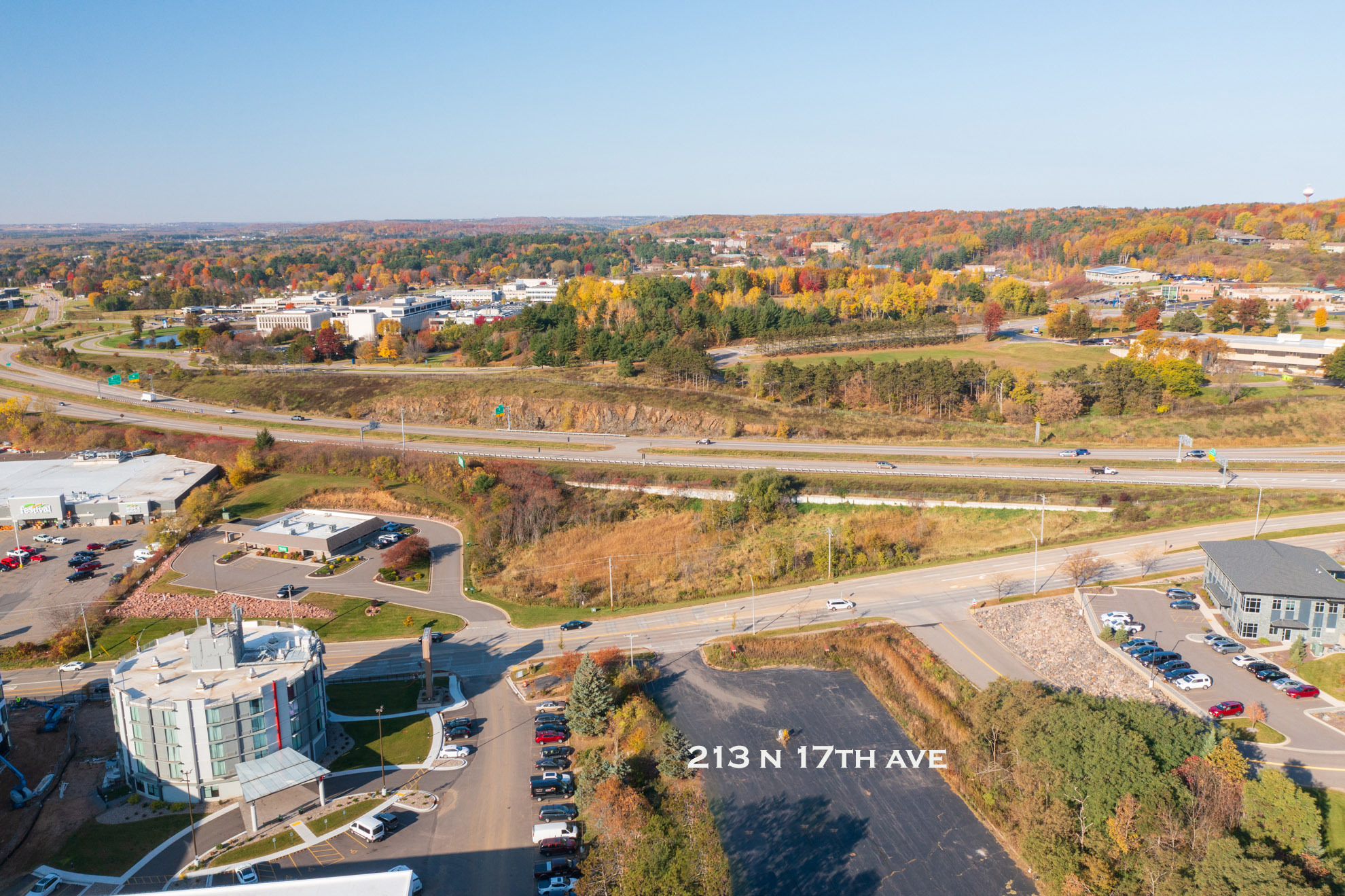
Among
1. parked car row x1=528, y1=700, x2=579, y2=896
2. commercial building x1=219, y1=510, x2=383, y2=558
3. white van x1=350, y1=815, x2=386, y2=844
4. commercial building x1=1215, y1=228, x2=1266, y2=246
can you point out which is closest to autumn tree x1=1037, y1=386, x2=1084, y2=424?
parked car row x1=528, y1=700, x2=579, y2=896

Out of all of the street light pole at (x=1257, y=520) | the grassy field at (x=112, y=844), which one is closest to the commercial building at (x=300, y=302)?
the grassy field at (x=112, y=844)

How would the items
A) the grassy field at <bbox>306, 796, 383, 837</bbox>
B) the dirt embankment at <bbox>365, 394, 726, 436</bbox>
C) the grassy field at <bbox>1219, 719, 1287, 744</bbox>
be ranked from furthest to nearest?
the dirt embankment at <bbox>365, 394, 726, 436</bbox> < the grassy field at <bbox>1219, 719, 1287, 744</bbox> < the grassy field at <bbox>306, 796, 383, 837</bbox>

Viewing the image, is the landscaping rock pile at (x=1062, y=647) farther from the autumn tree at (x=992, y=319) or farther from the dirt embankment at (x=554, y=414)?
the autumn tree at (x=992, y=319)

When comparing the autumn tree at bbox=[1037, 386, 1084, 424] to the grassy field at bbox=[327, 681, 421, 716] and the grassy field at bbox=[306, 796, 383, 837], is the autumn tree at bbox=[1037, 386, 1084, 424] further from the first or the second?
the grassy field at bbox=[306, 796, 383, 837]

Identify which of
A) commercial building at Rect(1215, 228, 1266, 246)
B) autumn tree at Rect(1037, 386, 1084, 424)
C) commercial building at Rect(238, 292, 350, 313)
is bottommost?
autumn tree at Rect(1037, 386, 1084, 424)

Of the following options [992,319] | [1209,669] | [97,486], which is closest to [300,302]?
[97,486]

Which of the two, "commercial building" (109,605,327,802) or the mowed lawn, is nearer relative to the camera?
"commercial building" (109,605,327,802)

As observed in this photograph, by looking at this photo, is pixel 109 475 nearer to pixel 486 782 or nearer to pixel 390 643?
pixel 390 643
